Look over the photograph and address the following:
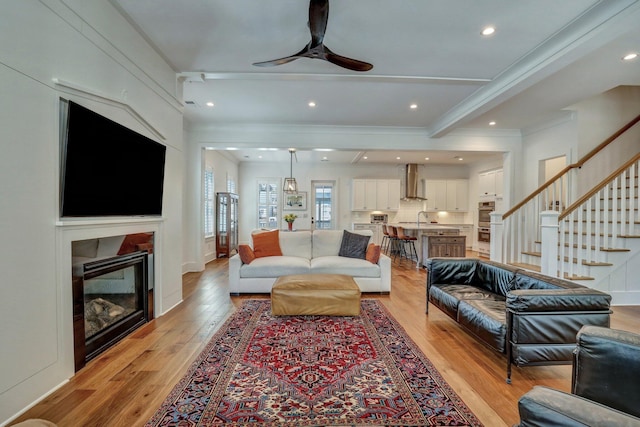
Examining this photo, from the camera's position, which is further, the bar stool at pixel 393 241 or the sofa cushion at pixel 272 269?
the bar stool at pixel 393 241

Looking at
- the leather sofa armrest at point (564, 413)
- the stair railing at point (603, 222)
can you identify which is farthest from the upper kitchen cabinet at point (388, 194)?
the leather sofa armrest at point (564, 413)

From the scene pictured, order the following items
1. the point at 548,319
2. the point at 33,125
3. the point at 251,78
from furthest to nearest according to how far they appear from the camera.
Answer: the point at 251,78
the point at 548,319
the point at 33,125

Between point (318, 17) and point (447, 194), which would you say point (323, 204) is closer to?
point (447, 194)

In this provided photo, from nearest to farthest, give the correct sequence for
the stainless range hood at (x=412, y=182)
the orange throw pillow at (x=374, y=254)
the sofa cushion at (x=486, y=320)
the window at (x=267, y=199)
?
the sofa cushion at (x=486, y=320)
the orange throw pillow at (x=374, y=254)
the stainless range hood at (x=412, y=182)
the window at (x=267, y=199)

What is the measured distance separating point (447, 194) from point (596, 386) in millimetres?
8935

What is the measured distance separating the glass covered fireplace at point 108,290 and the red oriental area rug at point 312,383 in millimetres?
886

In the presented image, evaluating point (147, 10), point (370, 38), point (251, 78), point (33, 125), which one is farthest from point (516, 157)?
point (33, 125)

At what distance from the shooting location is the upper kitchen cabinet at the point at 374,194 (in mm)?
9406

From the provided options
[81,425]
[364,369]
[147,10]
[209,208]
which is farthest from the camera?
[209,208]

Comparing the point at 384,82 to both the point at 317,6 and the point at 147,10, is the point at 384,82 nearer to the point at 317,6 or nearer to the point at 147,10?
the point at 317,6

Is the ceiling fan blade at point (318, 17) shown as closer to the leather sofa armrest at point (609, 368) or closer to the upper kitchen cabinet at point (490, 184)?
the leather sofa armrest at point (609, 368)

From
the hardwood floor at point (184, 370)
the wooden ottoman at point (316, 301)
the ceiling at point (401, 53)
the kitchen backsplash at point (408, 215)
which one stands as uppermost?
the ceiling at point (401, 53)

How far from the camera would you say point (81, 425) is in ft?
5.46

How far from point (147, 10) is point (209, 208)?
4.89m
